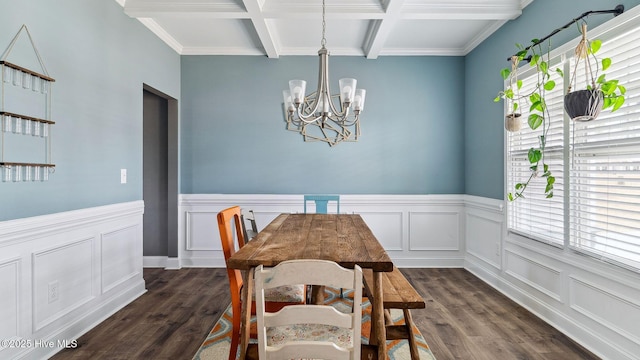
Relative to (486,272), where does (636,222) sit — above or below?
above

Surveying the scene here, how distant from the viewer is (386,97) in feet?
14.1

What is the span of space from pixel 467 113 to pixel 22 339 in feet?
15.1

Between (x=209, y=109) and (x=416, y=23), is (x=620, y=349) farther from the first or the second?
(x=209, y=109)

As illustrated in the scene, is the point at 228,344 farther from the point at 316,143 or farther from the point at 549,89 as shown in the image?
the point at 549,89

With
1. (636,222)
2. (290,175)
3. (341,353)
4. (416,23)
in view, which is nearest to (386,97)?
(416,23)

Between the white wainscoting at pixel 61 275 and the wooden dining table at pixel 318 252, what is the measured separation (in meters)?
1.36

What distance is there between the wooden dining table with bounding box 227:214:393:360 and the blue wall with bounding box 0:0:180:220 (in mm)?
1435

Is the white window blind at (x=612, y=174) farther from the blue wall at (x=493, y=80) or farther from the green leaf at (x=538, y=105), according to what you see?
the blue wall at (x=493, y=80)

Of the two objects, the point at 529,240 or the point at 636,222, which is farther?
the point at 529,240

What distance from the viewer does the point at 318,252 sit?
1.72 m

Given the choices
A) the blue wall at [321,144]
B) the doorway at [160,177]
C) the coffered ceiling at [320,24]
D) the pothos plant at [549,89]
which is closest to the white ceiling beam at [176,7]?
the coffered ceiling at [320,24]

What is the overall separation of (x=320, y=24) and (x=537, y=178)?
101 inches

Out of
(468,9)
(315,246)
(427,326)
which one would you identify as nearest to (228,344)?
(315,246)

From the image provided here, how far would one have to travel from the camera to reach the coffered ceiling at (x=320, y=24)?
10.0 feet
